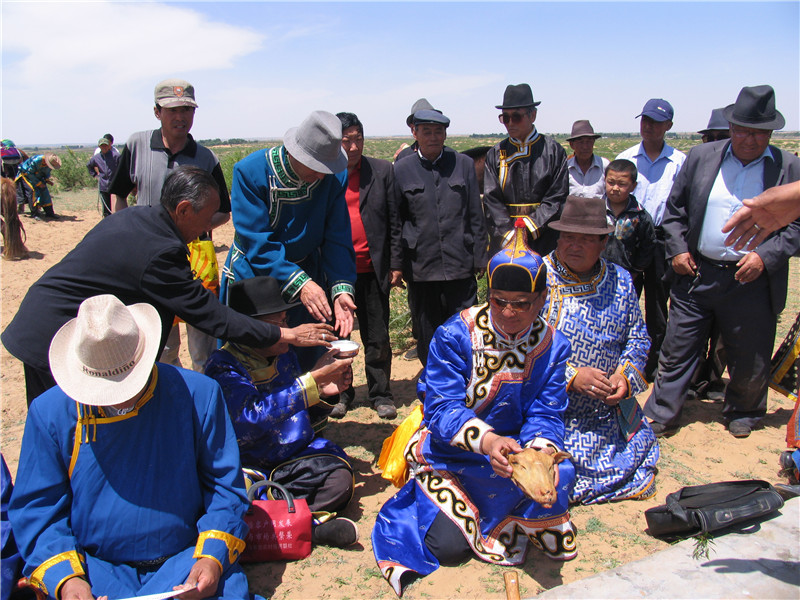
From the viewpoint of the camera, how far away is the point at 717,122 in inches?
228

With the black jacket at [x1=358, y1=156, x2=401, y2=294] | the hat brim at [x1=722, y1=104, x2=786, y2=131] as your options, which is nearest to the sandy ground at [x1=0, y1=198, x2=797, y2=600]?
the black jacket at [x1=358, y1=156, x2=401, y2=294]

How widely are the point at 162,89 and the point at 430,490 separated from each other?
3.16m

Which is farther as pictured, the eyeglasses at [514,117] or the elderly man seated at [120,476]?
the eyeglasses at [514,117]

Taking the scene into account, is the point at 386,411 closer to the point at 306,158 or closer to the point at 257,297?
the point at 257,297

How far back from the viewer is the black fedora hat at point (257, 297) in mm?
3174

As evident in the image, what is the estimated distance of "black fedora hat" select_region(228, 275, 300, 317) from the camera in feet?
10.4

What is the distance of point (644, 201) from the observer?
5.30 metres

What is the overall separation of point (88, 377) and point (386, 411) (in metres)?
2.82

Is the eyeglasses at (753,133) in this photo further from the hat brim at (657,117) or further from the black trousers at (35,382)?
the black trousers at (35,382)

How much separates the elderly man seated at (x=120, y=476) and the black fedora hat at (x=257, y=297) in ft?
2.47

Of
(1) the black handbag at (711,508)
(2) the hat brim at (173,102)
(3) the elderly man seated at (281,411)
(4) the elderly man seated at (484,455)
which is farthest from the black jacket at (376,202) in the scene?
(1) the black handbag at (711,508)

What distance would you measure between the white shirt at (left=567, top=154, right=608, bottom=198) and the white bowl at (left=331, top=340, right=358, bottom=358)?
11.4 ft

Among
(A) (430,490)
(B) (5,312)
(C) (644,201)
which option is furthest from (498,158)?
(B) (5,312)

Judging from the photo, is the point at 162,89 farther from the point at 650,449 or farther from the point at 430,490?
the point at 650,449
